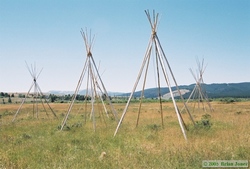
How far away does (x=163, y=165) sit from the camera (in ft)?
19.3

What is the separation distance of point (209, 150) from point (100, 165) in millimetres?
2809

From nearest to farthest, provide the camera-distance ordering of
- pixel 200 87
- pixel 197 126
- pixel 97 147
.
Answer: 1. pixel 97 147
2. pixel 197 126
3. pixel 200 87

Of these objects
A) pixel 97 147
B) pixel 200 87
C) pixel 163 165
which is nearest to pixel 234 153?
pixel 163 165

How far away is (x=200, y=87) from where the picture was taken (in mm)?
25516

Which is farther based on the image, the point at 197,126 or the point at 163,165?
the point at 197,126

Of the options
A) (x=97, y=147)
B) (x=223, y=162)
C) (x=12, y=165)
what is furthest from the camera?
(x=97, y=147)

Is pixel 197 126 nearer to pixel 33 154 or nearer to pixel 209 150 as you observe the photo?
pixel 209 150

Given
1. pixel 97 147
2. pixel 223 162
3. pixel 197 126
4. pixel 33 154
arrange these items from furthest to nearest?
1. pixel 197 126
2. pixel 97 147
3. pixel 33 154
4. pixel 223 162

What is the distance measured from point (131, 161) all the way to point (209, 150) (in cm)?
209

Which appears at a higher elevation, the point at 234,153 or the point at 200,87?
the point at 200,87

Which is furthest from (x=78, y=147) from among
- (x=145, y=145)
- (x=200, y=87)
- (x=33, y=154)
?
(x=200, y=87)

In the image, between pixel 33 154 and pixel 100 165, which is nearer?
pixel 100 165

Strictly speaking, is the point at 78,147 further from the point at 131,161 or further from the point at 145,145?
the point at 131,161

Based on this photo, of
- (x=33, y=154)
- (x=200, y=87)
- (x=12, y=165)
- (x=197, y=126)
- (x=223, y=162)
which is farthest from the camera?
(x=200, y=87)
